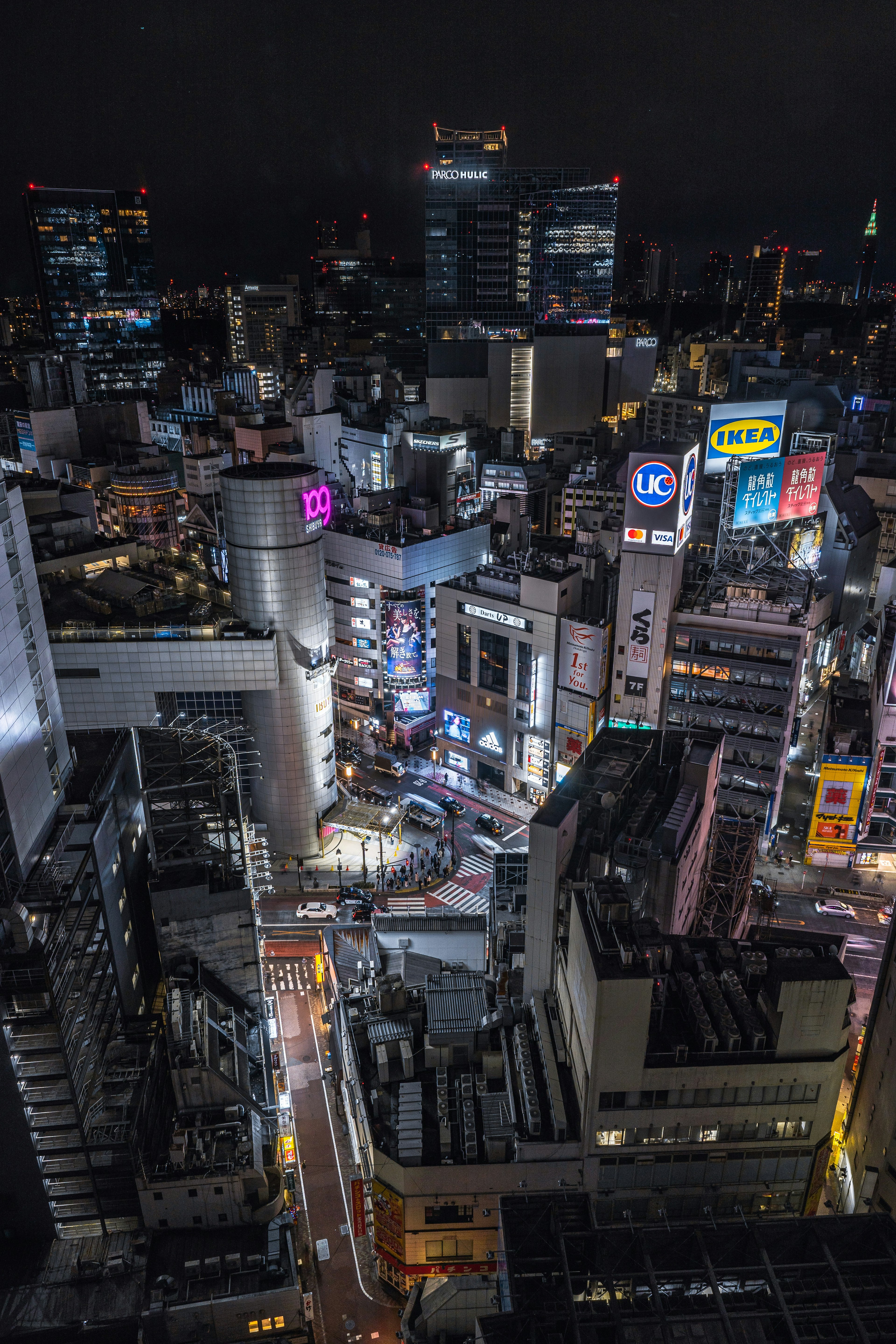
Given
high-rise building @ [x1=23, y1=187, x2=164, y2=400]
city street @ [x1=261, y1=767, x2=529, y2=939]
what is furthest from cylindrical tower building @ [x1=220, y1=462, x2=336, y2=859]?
high-rise building @ [x1=23, y1=187, x2=164, y2=400]

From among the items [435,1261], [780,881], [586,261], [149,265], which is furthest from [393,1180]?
[149,265]

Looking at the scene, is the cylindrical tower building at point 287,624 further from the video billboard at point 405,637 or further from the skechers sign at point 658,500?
the skechers sign at point 658,500

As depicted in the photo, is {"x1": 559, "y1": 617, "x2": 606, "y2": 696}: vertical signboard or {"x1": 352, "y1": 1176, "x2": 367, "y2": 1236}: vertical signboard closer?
{"x1": 352, "y1": 1176, "x2": 367, "y2": 1236}: vertical signboard

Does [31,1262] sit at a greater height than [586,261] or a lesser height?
lesser

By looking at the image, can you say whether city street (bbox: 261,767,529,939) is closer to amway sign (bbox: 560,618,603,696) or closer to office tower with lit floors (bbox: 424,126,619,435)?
amway sign (bbox: 560,618,603,696)

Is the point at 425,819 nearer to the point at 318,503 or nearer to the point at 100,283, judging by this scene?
the point at 318,503

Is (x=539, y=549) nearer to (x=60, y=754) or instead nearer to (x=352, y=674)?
(x=352, y=674)
